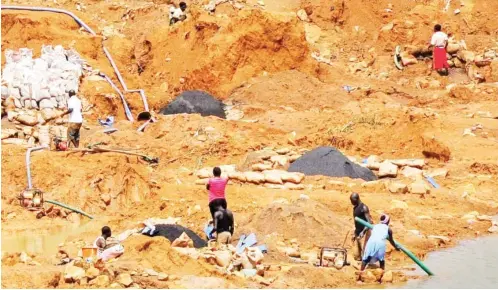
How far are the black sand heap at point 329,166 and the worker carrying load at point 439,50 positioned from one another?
835cm

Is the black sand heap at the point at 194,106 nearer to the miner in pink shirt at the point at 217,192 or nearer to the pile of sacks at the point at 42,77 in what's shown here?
the pile of sacks at the point at 42,77

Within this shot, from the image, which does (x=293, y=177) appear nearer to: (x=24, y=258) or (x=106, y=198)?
(x=106, y=198)

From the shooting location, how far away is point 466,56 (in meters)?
25.8

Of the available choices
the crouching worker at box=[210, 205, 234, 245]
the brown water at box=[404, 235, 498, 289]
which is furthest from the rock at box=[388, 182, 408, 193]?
the crouching worker at box=[210, 205, 234, 245]

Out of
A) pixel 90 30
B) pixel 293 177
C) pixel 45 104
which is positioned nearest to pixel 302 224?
pixel 293 177

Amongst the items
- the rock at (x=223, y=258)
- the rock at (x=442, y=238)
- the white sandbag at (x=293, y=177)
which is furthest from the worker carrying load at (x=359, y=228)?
the white sandbag at (x=293, y=177)

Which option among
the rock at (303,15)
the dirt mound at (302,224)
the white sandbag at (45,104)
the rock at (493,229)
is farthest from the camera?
the rock at (303,15)

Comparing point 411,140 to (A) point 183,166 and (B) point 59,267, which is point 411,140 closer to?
(A) point 183,166

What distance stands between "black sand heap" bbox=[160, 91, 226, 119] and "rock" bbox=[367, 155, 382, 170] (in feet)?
14.1

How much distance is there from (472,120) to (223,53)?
5.58 meters

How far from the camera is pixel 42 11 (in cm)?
2345

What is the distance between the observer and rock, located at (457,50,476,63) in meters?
25.7

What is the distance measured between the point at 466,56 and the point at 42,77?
1062 cm

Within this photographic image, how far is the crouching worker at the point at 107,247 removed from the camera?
1183 cm
